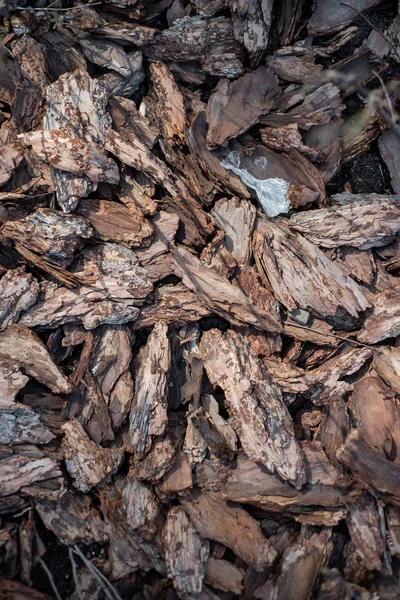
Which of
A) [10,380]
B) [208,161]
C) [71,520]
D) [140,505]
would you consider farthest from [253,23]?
[71,520]

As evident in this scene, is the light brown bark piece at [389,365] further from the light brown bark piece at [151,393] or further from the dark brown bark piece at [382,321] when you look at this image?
the light brown bark piece at [151,393]

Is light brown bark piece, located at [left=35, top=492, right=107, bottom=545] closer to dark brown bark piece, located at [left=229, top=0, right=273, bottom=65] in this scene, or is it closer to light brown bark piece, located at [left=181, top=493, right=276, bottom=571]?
light brown bark piece, located at [left=181, top=493, right=276, bottom=571]

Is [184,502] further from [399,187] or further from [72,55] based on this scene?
[72,55]

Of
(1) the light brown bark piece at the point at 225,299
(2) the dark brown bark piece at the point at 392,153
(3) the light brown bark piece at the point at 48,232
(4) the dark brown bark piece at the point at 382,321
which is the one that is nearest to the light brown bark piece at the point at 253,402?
(1) the light brown bark piece at the point at 225,299

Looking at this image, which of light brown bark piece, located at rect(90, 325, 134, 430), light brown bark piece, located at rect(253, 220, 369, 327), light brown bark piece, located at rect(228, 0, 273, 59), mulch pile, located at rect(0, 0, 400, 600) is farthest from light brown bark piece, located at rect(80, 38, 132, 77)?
light brown bark piece, located at rect(90, 325, 134, 430)

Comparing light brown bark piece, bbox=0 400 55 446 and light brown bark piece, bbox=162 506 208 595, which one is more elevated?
light brown bark piece, bbox=0 400 55 446

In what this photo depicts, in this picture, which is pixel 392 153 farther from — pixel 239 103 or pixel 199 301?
pixel 199 301
